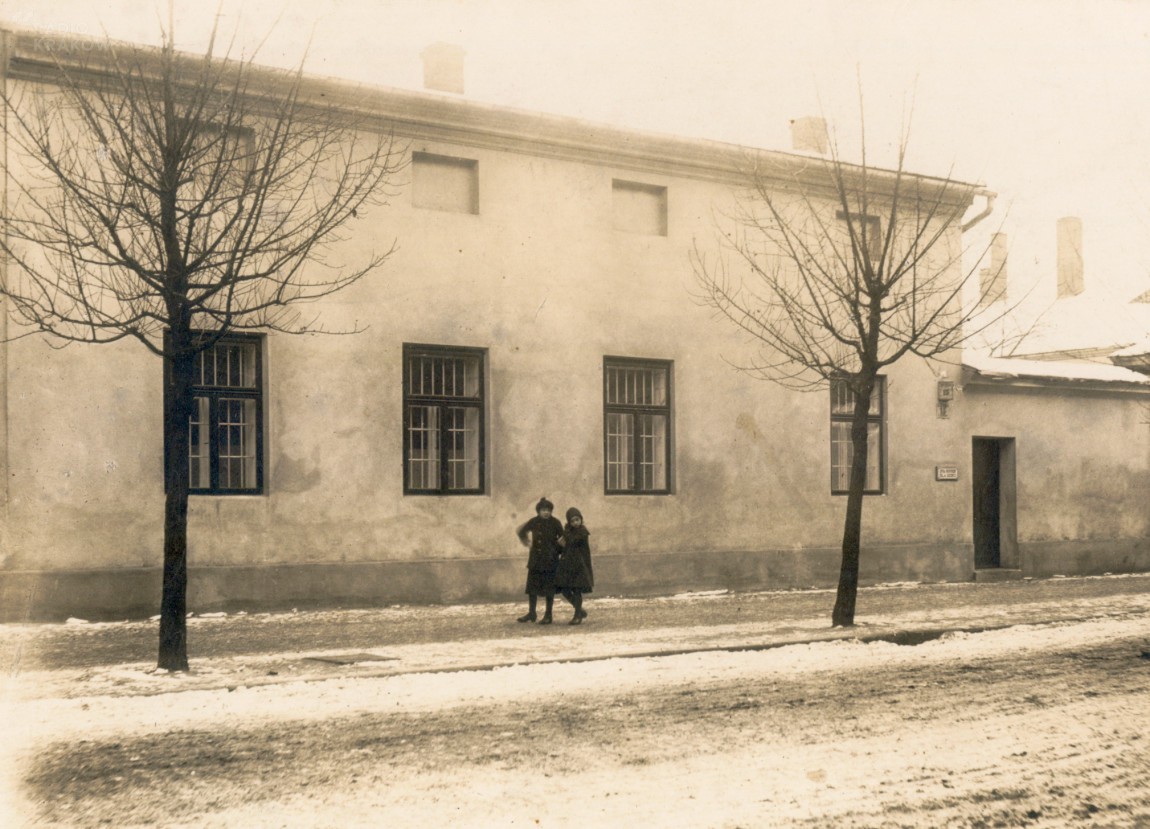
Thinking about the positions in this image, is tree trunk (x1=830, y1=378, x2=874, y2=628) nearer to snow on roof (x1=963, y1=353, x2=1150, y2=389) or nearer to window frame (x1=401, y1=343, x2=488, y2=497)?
window frame (x1=401, y1=343, x2=488, y2=497)

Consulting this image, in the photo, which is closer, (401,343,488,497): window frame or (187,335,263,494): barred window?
(187,335,263,494): barred window

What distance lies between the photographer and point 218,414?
13.9 meters

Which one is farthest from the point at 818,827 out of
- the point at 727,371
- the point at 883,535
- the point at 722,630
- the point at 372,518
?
the point at 883,535

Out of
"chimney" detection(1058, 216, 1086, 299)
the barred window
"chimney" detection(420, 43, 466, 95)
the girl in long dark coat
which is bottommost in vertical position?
the girl in long dark coat

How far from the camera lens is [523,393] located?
1573 cm

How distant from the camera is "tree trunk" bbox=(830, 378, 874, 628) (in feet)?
41.5

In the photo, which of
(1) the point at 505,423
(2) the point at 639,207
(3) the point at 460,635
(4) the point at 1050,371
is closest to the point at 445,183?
(2) the point at 639,207

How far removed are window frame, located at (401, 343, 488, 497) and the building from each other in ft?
0.10

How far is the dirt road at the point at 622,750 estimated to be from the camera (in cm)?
565

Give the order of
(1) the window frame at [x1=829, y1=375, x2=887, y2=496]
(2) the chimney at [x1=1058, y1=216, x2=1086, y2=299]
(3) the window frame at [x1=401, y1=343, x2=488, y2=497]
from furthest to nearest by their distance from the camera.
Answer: (2) the chimney at [x1=1058, y1=216, x2=1086, y2=299] → (1) the window frame at [x1=829, y1=375, x2=887, y2=496] → (3) the window frame at [x1=401, y1=343, x2=488, y2=497]

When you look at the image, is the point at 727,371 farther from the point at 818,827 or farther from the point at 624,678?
the point at 818,827

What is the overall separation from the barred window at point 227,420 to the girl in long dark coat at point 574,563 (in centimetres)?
379

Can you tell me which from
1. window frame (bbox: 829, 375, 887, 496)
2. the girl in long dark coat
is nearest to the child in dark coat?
the girl in long dark coat

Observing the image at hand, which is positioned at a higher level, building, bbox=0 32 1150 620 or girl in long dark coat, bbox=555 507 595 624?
building, bbox=0 32 1150 620
